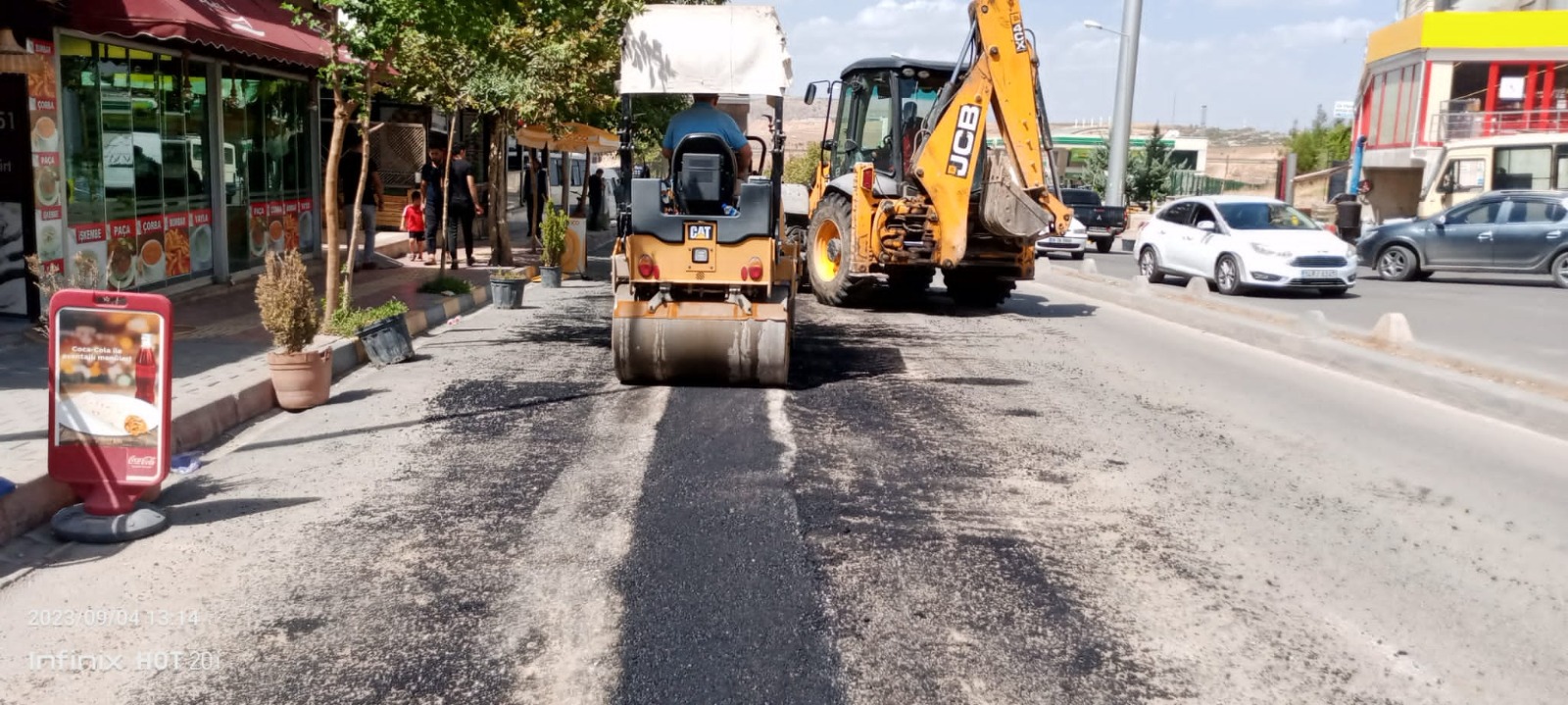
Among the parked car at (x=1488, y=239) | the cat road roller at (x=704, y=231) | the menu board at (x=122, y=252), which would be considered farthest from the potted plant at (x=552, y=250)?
the parked car at (x=1488, y=239)

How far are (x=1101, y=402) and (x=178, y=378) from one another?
257 inches

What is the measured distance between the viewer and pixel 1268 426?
8383 mm

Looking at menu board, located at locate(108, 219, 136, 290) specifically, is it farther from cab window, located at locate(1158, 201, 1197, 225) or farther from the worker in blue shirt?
cab window, located at locate(1158, 201, 1197, 225)

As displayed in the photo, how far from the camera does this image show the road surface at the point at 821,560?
13.5ft

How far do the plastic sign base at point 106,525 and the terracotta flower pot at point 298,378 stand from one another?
268cm

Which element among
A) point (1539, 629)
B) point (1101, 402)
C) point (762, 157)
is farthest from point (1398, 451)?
point (762, 157)

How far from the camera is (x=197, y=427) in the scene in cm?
723

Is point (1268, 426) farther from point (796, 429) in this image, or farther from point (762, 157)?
point (762, 157)

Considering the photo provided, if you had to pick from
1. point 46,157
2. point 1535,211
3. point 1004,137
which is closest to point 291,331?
point 46,157

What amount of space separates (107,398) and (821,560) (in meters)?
3.30

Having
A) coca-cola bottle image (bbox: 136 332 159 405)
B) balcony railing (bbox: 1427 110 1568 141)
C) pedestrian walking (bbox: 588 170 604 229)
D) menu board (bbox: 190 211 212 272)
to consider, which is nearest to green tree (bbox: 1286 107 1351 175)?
balcony railing (bbox: 1427 110 1568 141)

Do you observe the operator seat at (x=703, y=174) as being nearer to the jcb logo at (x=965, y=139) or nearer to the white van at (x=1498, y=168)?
the jcb logo at (x=965, y=139)

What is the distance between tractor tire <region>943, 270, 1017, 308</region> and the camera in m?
15.9

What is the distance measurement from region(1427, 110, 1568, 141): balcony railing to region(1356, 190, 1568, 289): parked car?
62.0 ft
